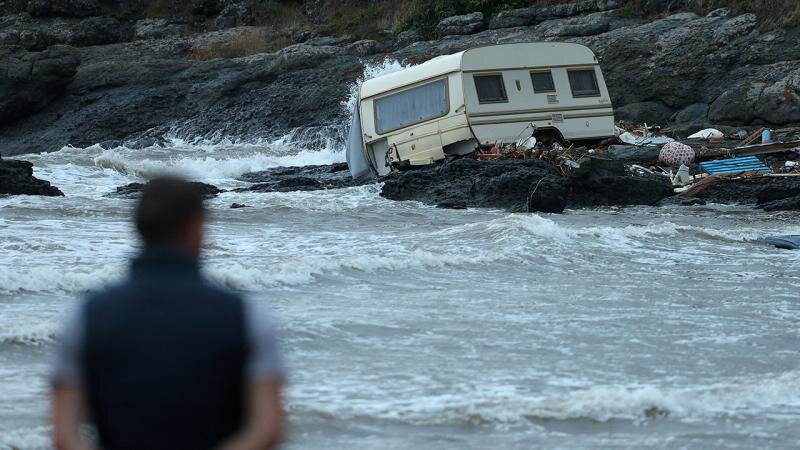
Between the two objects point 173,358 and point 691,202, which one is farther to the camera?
point 691,202

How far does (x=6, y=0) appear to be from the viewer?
4553cm

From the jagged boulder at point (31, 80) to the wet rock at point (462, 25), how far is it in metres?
11.3

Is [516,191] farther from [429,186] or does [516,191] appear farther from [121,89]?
[121,89]

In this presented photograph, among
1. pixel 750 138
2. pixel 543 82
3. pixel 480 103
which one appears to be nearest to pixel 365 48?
pixel 543 82

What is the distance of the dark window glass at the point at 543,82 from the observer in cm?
2336

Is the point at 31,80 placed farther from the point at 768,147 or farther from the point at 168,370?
the point at 168,370

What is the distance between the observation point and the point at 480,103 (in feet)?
74.6

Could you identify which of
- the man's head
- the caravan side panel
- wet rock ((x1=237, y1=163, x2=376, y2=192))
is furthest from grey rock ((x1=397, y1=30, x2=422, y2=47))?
the man's head

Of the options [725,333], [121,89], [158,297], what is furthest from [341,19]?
[158,297]

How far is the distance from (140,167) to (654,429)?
973 inches

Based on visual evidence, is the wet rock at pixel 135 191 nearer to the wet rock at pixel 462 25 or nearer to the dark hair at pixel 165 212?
the wet rock at pixel 462 25

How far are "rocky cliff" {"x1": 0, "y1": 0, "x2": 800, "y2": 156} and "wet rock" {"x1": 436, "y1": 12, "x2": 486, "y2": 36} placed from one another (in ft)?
0.14

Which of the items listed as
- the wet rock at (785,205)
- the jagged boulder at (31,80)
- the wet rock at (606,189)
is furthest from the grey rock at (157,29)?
the wet rock at (785,205)

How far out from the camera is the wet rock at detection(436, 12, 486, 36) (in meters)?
37.2
